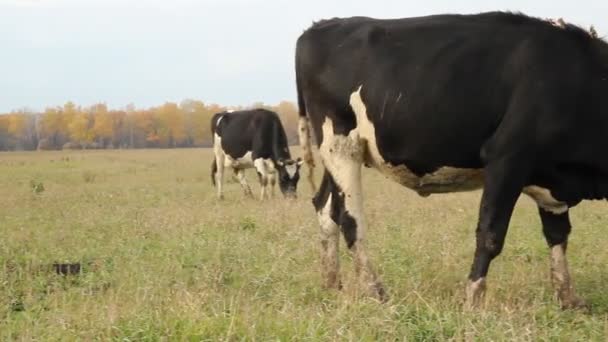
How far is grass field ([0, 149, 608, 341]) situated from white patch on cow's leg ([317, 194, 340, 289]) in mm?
159

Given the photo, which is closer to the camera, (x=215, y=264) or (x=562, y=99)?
(x=562, y=99)

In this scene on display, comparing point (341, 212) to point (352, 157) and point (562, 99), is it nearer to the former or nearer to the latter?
point (352, 157)

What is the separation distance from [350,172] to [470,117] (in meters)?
1.47

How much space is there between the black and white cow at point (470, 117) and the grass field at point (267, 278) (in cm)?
55

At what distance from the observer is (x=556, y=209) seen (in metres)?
6.58

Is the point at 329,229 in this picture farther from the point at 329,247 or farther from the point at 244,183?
the point at 244,183

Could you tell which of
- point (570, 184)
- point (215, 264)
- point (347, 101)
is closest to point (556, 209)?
point (570, 184)

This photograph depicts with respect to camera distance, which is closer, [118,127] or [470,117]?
[470,117]

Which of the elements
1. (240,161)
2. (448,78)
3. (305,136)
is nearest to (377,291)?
(448,78)

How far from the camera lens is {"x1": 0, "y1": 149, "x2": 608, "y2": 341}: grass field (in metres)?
4.73

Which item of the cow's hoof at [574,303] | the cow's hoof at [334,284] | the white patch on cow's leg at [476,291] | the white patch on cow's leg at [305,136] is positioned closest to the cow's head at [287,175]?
the white patch on cow's leg at [305,136]

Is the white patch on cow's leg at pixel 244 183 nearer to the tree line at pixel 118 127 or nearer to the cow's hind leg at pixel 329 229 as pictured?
the cow's hind leg at pixel 329 229

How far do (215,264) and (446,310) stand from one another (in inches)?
122

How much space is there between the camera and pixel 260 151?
20.0 m
